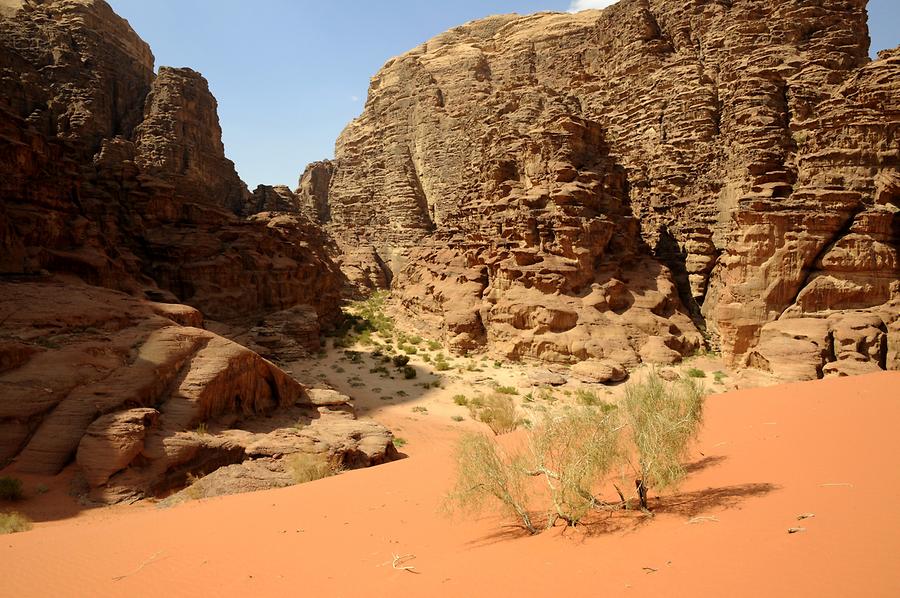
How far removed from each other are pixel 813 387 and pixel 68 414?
16.5m

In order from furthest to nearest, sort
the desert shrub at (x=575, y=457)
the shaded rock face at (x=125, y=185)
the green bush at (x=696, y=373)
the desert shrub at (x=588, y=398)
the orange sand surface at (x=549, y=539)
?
the green bush at (x=696, y=373), the shaded rock face at (x=125, y=185), the desert shrub at (x=588, y=398), the desert shrub at (x=575, y=457), the orange sand surface at (x=549, y=539)

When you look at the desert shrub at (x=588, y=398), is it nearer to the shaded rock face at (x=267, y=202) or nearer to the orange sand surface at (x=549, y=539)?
the orange sand surface at (x=549, y=539)

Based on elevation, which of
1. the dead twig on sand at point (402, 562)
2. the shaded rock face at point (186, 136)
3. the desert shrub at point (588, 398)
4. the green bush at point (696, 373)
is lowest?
the desert shrub at point (588, 398)

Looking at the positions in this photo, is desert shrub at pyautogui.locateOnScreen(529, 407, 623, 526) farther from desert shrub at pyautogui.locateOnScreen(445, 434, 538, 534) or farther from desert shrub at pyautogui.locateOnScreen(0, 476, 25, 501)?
desert shrub at pyautogui.locateOnScreen(0, 476, 25, 501)

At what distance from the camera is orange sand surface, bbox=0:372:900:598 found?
324 centimetres

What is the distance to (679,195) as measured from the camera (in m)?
27.0

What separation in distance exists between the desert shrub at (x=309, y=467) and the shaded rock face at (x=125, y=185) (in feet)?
42.2

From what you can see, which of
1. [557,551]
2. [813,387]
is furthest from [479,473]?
[813,387]

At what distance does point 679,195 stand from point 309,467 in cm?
2656

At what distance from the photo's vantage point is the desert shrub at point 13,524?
6848 mm

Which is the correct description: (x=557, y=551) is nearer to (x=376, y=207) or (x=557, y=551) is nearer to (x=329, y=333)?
(x=329, y=333)

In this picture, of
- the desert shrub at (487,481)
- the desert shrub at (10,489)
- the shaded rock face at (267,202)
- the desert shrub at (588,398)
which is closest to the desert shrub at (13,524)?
the desert shrub at (10,489)

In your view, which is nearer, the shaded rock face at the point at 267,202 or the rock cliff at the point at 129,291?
the rock cliff at the point at 129,291

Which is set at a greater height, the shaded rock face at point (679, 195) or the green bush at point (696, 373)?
the shaded rock face at point (679, 195)
